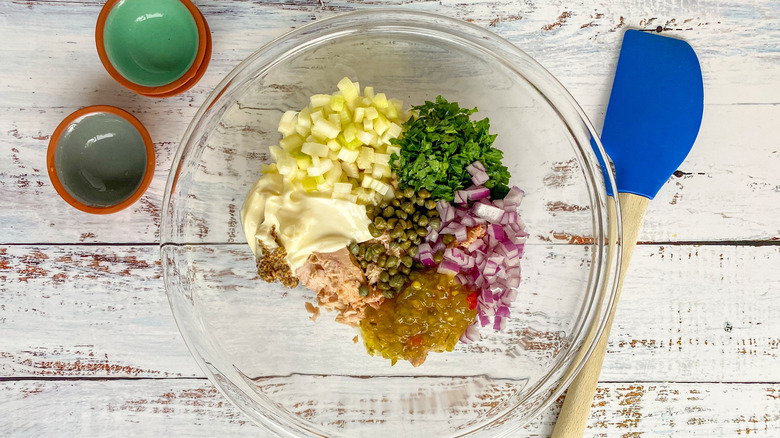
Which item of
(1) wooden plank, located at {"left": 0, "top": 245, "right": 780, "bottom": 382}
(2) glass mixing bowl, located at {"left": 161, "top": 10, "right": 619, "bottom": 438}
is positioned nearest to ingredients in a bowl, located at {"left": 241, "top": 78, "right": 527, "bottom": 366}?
(2) glass mixing bowl, located at {"left": 161, "top": 10, "right": 619, "bottom": 438}

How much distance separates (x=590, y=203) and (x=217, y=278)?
162 cm

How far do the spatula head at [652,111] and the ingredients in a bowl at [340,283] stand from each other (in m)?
1.17

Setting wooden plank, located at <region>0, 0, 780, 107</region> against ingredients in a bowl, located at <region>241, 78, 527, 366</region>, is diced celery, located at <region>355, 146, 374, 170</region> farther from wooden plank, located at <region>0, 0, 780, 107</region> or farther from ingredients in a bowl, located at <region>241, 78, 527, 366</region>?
wooden plank, located at <region>0, 0, 780, 107</region>

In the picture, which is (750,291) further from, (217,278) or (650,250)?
(217,278)

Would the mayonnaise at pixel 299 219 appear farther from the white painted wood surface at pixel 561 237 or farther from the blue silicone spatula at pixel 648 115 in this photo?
the blue silicone spatula at pixel 648 115

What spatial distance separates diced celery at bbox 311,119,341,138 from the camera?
1.84 m

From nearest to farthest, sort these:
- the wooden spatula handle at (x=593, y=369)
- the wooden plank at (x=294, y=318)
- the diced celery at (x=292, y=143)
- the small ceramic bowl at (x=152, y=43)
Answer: the diced celery at (x=292, y=143), the small ceramic bowl at (x=152, y=43), the wooden spatula handle at (x=593, y=369), the wooden plank at (x=294, y=318)

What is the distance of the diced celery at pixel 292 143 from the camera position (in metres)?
1.92

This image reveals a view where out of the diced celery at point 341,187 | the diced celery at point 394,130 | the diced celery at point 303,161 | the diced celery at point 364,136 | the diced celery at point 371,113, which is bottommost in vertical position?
the diced celery at point 341,187

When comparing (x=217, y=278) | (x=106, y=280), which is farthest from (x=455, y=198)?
(x=106, y=280)

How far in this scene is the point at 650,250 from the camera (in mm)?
2281

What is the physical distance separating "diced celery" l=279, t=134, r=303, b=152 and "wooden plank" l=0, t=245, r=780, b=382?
0.73m

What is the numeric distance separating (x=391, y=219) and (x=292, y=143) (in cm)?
47

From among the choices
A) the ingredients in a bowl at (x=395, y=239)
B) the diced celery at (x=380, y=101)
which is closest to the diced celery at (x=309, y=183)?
the ingredients in a bowl at (x=395, y=239)
